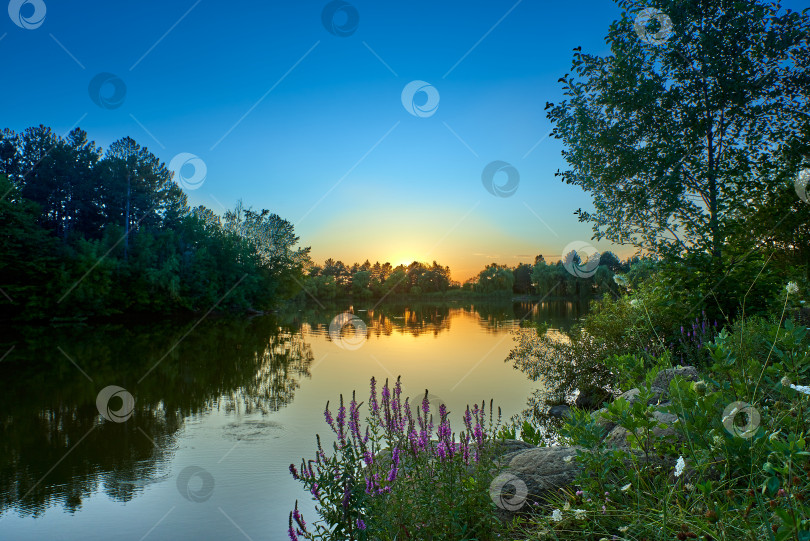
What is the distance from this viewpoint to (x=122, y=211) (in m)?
47.4

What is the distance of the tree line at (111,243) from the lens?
33281 mm

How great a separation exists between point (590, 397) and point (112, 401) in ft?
32.3

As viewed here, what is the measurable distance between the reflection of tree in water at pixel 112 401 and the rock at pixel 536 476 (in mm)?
4628

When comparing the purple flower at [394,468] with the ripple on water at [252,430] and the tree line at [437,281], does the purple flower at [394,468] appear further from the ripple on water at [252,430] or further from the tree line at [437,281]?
the tree line at [437,281]

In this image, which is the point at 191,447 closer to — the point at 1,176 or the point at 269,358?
the point at 269,358

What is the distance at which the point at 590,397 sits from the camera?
978 cm

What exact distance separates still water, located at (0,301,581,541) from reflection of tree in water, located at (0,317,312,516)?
31 mm

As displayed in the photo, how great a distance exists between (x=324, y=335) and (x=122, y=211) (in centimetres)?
3304

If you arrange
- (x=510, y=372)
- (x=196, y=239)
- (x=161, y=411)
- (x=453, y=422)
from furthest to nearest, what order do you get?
(x=196, y=239), (x=510, y=372), (x=161, y=411), (x=453, y=422)

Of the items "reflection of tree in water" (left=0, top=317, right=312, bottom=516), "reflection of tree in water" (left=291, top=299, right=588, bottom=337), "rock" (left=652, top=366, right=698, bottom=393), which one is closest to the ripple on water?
"reflection of tree in water" (left=0, top=317, right=312, bottom=516)

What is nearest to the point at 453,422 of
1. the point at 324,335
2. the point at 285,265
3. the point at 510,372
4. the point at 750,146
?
the point at 510,372

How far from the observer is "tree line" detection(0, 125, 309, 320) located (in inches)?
1310

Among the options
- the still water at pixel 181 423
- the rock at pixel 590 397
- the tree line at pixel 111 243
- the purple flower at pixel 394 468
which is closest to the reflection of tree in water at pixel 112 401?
the still water at pixel 181 423

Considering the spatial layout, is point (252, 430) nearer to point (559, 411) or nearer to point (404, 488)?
point (559, 411)
